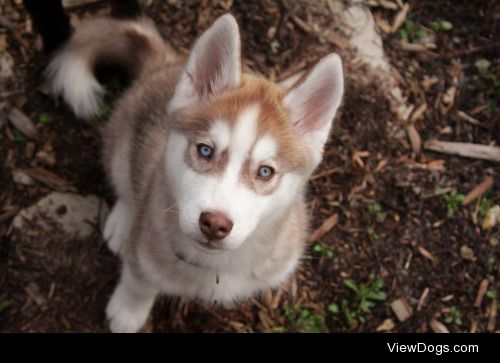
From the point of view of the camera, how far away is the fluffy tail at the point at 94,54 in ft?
10.7

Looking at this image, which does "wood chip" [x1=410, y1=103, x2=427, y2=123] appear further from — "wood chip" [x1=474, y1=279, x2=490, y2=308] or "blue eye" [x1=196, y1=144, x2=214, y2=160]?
"blue eye" [x1=196, y1=144, x2=214, y2=160]

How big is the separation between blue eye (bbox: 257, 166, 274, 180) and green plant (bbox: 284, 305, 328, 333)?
58.7 inches

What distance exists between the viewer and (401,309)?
347 centimetres

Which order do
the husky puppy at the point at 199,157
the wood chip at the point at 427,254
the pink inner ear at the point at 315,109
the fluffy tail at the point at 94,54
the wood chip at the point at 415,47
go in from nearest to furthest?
the husky puppy at the point at 199,157, the pink inner ear at the point at 315,109, the fluffy tail at the point at 94,54, the wood chip at the point at 427,254, the wood chip at the point at 415,47

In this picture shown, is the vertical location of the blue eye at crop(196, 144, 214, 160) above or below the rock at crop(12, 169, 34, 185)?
above

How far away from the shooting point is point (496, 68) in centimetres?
412

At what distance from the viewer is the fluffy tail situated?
10.7 feet

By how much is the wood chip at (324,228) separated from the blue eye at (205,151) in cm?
157

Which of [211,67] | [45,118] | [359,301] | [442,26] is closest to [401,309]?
[359,301]

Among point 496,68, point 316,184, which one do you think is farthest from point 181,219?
point 496,68

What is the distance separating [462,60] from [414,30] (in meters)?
0.42

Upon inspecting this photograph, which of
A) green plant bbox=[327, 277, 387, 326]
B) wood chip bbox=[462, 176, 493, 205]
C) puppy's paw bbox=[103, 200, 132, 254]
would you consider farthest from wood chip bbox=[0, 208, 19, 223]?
wood chip bbox=[462, 176, 493, 205]

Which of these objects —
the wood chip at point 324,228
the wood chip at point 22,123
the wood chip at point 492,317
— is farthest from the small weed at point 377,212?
the wood chip at point 22,123

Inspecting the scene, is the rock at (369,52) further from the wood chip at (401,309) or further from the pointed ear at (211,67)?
the pointed ear at (211,67)
